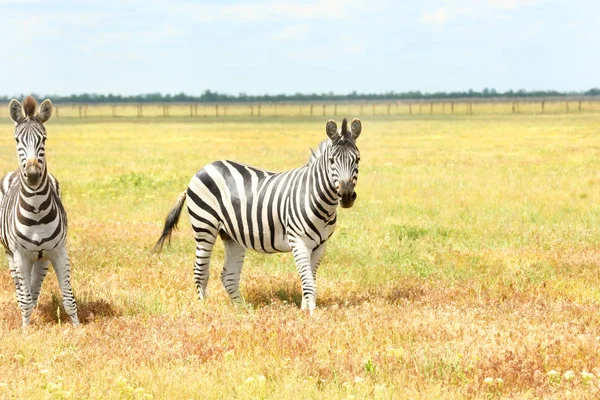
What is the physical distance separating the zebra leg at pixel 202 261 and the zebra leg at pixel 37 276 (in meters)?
2.02

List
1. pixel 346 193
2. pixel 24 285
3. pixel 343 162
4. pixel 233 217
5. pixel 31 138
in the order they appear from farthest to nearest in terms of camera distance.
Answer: pixel 233 217, pixel 343 162, pixel 346 193, pixel 24 285, pixel 31 138

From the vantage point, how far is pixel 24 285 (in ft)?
29.6

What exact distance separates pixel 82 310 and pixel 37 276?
0.72 meters

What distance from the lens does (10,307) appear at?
10.2 meters

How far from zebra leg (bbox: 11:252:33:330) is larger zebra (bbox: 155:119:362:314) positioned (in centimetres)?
250

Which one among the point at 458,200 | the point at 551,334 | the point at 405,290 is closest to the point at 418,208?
the point at 458,200

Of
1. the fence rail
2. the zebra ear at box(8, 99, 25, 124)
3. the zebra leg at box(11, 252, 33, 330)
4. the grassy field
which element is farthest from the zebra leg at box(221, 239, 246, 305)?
the fence rail

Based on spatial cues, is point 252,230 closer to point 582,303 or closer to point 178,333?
point 178,333

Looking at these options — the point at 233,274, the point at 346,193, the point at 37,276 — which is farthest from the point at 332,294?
the point at 37,276

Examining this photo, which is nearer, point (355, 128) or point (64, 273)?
point (64, 273)

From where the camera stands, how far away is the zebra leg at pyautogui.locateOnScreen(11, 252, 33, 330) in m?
9.03

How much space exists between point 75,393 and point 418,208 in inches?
580

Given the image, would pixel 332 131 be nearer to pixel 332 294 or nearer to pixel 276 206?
pixel 276 206

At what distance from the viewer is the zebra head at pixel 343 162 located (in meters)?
9.19
